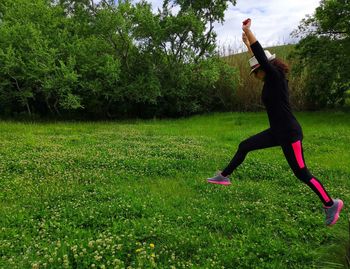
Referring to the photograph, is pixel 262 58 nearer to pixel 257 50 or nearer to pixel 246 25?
pixel 257 50

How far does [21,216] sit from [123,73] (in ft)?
53.7

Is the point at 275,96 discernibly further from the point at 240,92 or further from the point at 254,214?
the point at 240,92

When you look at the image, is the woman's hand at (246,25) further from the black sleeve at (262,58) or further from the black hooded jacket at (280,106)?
the black hooded jacket at (280,106)

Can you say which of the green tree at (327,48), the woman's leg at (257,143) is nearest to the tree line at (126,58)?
the green tree at (327,48)

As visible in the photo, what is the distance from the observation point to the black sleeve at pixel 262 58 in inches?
192

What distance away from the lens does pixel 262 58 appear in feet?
16.1

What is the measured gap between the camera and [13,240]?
5.04 m

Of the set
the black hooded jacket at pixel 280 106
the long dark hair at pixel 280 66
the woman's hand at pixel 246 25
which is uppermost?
the woman's hand at pixel 246 25

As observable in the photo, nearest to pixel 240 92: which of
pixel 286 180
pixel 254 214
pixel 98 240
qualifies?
pixel 286 180

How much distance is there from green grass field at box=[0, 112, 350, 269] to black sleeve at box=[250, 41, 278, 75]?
2498mm

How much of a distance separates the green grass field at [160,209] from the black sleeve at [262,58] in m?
2.50

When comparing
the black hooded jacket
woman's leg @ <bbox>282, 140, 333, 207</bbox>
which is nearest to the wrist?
the black hooded jacket

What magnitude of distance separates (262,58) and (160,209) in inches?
123

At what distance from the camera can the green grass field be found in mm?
4672
